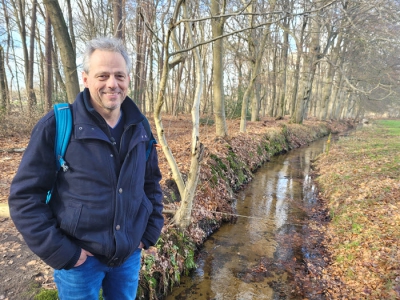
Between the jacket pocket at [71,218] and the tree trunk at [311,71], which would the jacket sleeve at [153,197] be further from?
the tree trunk at [311,71]

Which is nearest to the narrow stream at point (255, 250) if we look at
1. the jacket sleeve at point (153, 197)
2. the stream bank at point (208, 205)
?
the stream bank at point (208, 205)

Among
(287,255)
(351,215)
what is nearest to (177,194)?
(287,255)

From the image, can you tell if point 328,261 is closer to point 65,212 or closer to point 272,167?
point 65,212

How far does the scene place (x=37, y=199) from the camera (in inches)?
62.4

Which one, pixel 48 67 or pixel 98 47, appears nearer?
pixel 98 47

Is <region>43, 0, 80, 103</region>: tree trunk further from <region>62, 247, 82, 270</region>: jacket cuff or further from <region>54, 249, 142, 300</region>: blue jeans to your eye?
<region>62, 247, 82, 270</region>: jacket cuff

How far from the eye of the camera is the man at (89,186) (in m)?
1.57

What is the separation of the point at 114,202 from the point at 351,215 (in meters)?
6.38

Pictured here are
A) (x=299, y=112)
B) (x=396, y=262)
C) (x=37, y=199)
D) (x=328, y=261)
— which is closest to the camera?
(x=37, y=199)

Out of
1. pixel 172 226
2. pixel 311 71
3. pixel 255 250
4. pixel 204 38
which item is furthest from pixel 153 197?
pixel 311 71

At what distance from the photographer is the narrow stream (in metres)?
4.40

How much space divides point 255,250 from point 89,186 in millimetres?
4785

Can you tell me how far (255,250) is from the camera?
5.60 m

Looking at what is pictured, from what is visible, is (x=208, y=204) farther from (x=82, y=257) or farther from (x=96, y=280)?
(x=82, y=257)
